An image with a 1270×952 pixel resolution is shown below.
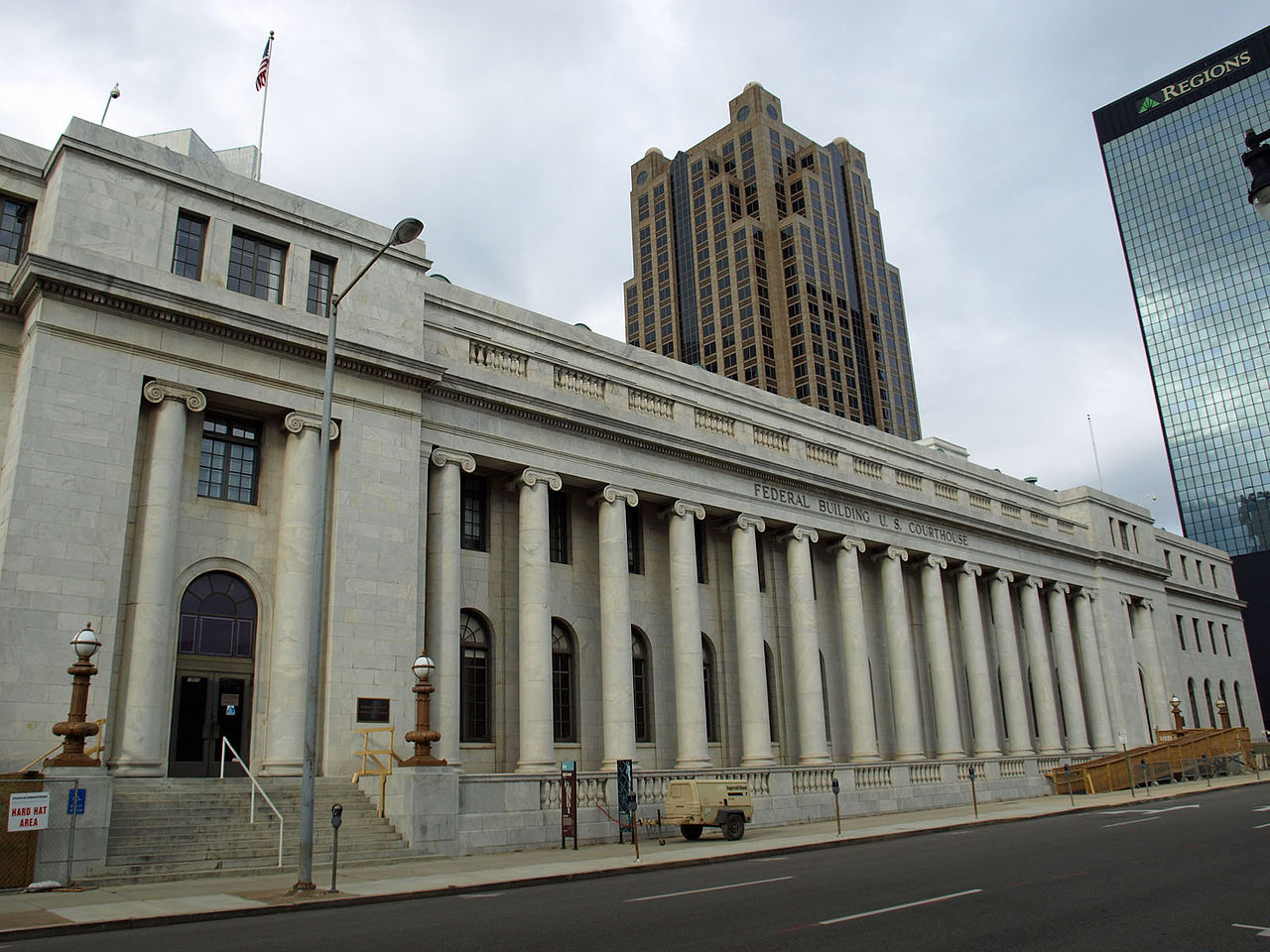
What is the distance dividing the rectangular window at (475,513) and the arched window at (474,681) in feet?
7.31

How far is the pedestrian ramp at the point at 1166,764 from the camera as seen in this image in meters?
43.3

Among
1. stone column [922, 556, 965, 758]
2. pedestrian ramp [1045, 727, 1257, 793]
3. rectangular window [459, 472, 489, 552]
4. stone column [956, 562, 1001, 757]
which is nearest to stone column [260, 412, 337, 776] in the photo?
rectangular window [459, 472, 489, 552]

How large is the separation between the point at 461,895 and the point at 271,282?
17635mm

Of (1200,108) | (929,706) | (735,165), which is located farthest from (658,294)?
(929,706)

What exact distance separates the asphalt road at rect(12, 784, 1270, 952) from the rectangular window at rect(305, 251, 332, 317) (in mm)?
17112

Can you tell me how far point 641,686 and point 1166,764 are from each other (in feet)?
92.0

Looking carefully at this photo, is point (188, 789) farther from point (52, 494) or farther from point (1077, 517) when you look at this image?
point (1077, 517)

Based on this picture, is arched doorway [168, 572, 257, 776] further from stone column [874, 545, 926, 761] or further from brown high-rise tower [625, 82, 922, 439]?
brown high-rise tower [625, 82, 922, 439]

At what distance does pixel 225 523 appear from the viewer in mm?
24906

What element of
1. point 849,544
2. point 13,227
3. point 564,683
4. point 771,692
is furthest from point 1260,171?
point 849,544

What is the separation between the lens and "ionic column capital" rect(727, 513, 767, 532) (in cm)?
3616

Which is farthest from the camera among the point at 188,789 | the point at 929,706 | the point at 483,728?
the point at 929,706

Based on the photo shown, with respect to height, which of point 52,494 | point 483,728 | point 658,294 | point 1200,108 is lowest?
point 483,728

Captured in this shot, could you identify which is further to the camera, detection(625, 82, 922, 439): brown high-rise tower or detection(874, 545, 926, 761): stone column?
detection(625, 82, 922, 439): brown high-rise tower
